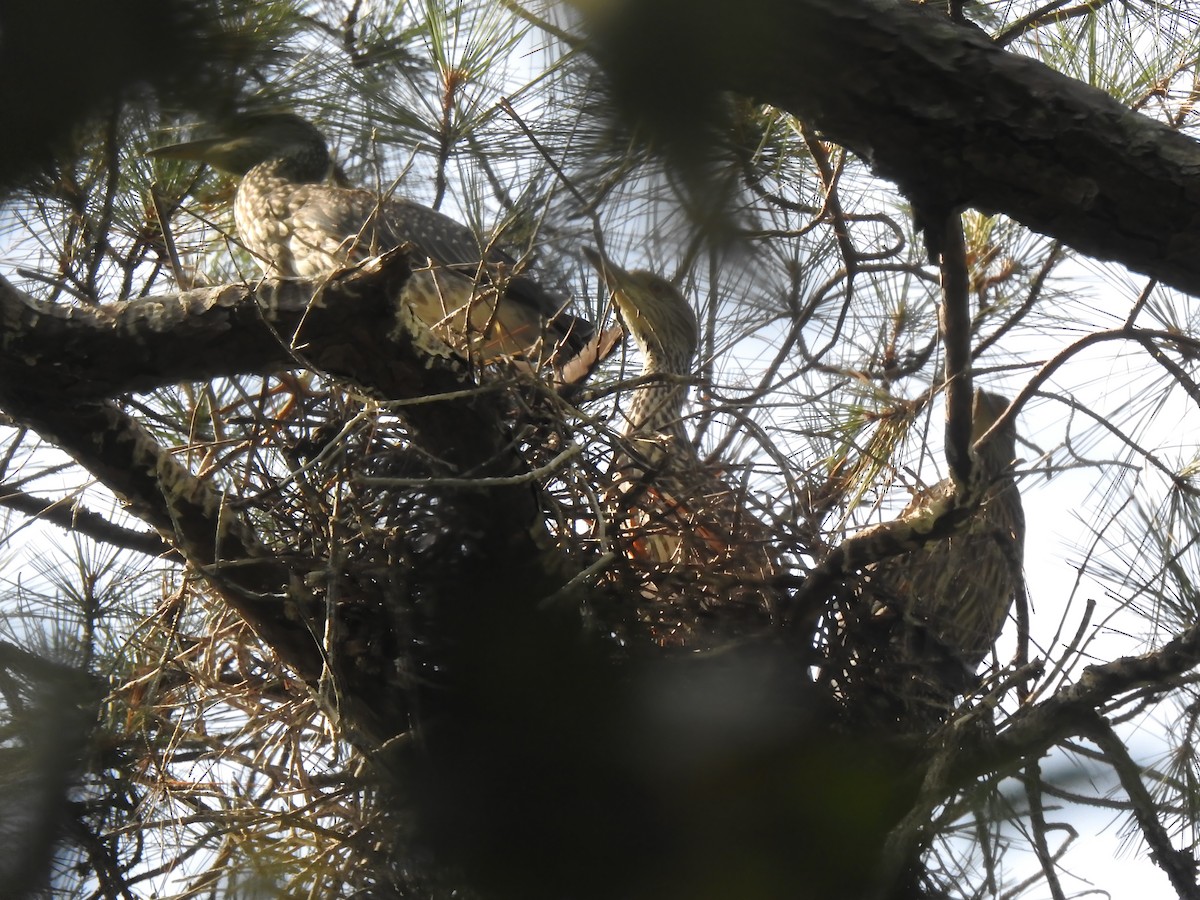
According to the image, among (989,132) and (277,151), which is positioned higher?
(277,151)

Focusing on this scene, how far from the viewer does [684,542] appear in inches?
123

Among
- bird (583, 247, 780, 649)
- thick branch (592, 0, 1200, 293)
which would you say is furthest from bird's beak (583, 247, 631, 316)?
thick branch (592, 0, 1200, 293)

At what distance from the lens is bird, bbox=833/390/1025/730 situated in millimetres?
2979

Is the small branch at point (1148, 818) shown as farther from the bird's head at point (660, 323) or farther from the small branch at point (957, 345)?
the bird's head at point (660, 323)

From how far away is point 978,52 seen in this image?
7.16 ft

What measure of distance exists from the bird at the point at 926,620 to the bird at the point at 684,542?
0.87 feet

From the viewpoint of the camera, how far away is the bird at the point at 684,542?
116 inches

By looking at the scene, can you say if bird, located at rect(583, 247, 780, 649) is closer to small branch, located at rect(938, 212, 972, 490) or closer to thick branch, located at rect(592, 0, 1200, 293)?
small branch, located at rect(938, 212, 972, 490)

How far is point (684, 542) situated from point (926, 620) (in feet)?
2.14

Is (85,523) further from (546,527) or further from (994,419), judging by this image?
(994,419)

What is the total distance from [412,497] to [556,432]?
37 centimetres

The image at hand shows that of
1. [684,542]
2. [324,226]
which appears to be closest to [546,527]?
[684,542]

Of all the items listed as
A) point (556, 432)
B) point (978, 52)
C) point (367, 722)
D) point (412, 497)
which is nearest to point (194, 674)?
point (367, 722)

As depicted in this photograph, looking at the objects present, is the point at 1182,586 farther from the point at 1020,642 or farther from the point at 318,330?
the point at 318,330
